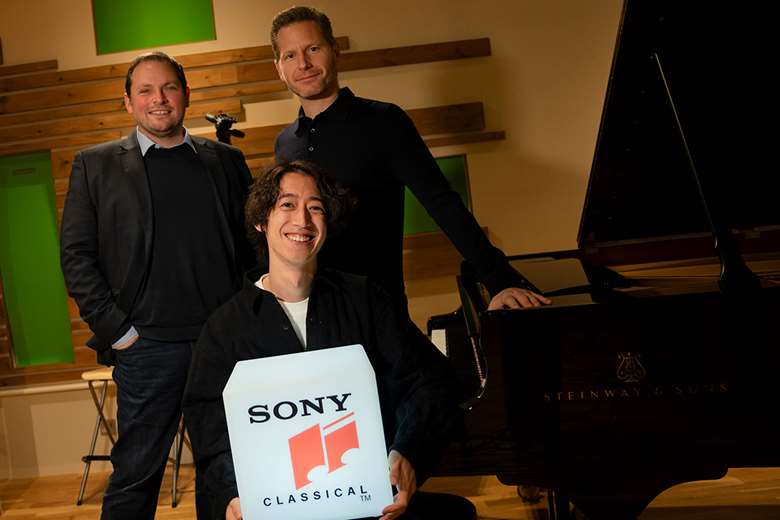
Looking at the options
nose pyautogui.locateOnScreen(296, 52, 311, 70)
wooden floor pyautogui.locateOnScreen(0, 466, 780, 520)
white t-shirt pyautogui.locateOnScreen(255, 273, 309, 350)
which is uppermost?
nose pyautogui.locateOnScreen(296, 52, 311, 70)

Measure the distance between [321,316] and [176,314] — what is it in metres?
0.70

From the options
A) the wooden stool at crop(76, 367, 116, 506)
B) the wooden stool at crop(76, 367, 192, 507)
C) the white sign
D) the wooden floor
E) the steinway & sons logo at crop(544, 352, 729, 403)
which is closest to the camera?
the white sign

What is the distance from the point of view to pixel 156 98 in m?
2.19

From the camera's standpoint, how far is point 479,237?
2.02 m

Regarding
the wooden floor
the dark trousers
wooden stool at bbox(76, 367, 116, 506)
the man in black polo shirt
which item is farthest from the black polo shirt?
wooden stool at bbox(76, 367, 116, 506)

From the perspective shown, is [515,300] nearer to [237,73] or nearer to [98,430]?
[237,73]

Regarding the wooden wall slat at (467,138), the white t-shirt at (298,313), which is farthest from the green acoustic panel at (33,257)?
the white t-shirt at (298,313)

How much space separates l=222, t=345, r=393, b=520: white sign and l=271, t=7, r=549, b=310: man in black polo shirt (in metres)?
0.74

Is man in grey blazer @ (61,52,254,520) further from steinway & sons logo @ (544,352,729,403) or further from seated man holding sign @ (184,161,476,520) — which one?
steinway & sons logo @ (544,352,729,403)

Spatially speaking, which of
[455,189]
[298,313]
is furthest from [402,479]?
[455,189]

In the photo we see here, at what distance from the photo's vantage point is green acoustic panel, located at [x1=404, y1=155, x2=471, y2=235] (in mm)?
4035

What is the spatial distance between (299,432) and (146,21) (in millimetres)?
3351

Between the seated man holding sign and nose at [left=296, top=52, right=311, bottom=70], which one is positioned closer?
the seated man holding sign

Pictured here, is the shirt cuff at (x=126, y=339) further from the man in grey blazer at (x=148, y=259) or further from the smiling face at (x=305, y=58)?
the smiling face at (x=305, y=58)
